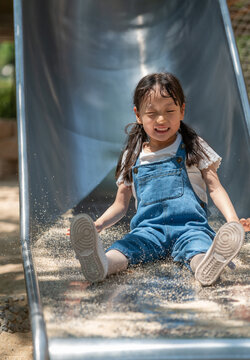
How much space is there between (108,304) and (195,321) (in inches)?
10.4

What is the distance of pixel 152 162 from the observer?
223 cm

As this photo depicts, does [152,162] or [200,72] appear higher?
[200,72]

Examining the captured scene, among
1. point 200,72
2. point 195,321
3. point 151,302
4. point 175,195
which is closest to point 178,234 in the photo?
point 175,195

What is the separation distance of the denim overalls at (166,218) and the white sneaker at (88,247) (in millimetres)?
204

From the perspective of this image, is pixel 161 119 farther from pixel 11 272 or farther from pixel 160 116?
pixel 11 272

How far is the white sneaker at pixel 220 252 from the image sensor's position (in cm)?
162

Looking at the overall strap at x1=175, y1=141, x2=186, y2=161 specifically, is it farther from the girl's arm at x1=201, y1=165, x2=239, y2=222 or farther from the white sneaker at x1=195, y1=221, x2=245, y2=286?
the white sneaker at x1=195, y1=221, x2=245, y2=286

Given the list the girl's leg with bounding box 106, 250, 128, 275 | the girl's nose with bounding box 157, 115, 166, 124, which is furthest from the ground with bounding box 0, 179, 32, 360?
the girl's nose with bounding box 157, 115, 166, 124

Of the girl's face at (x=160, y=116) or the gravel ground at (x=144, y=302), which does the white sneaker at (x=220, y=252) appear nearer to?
the gravel ground at (x=144, y=302)

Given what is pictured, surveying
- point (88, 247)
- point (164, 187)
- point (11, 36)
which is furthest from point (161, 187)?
point (11, 36)

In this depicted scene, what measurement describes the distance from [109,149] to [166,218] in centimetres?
116

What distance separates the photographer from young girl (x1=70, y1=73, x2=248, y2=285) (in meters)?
1.96

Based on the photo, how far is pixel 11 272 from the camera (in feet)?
9.11

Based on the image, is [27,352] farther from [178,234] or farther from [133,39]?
[133,39]
